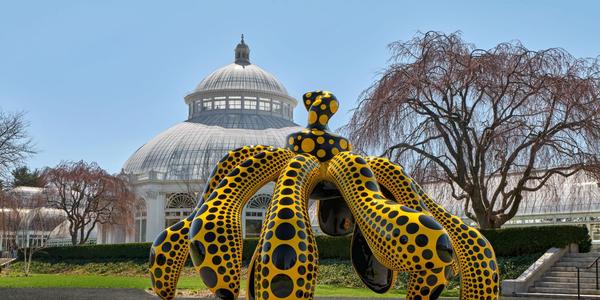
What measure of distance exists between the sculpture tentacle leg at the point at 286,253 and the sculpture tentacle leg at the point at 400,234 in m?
0.53

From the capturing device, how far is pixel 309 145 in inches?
304

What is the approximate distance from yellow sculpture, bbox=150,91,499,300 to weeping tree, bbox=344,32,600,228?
40.8 feet

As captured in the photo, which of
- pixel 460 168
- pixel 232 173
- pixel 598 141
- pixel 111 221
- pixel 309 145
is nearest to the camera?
pixel 232 173

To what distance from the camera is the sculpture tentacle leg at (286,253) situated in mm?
5758

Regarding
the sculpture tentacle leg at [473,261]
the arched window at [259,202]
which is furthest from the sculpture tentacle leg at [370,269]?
the arched window at [259,202]

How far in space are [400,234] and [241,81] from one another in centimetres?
6400

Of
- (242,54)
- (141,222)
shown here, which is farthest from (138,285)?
(242,54)

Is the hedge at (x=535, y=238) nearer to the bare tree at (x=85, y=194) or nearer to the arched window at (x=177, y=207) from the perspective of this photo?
the bare tree at (x=85, y=194)

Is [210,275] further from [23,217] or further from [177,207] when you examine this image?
[177,207]

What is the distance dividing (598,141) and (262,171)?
50.0ft

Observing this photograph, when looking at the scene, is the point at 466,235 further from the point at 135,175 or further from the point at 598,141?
the point at 135,175

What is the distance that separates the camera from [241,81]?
69.1 metres

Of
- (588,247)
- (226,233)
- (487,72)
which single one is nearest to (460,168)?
(487,72)

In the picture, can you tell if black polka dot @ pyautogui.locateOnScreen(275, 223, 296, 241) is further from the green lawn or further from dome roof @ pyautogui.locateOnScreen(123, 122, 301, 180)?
dome roof @ pyautogui.locateOnScreen(123, 122, 301, 180)
